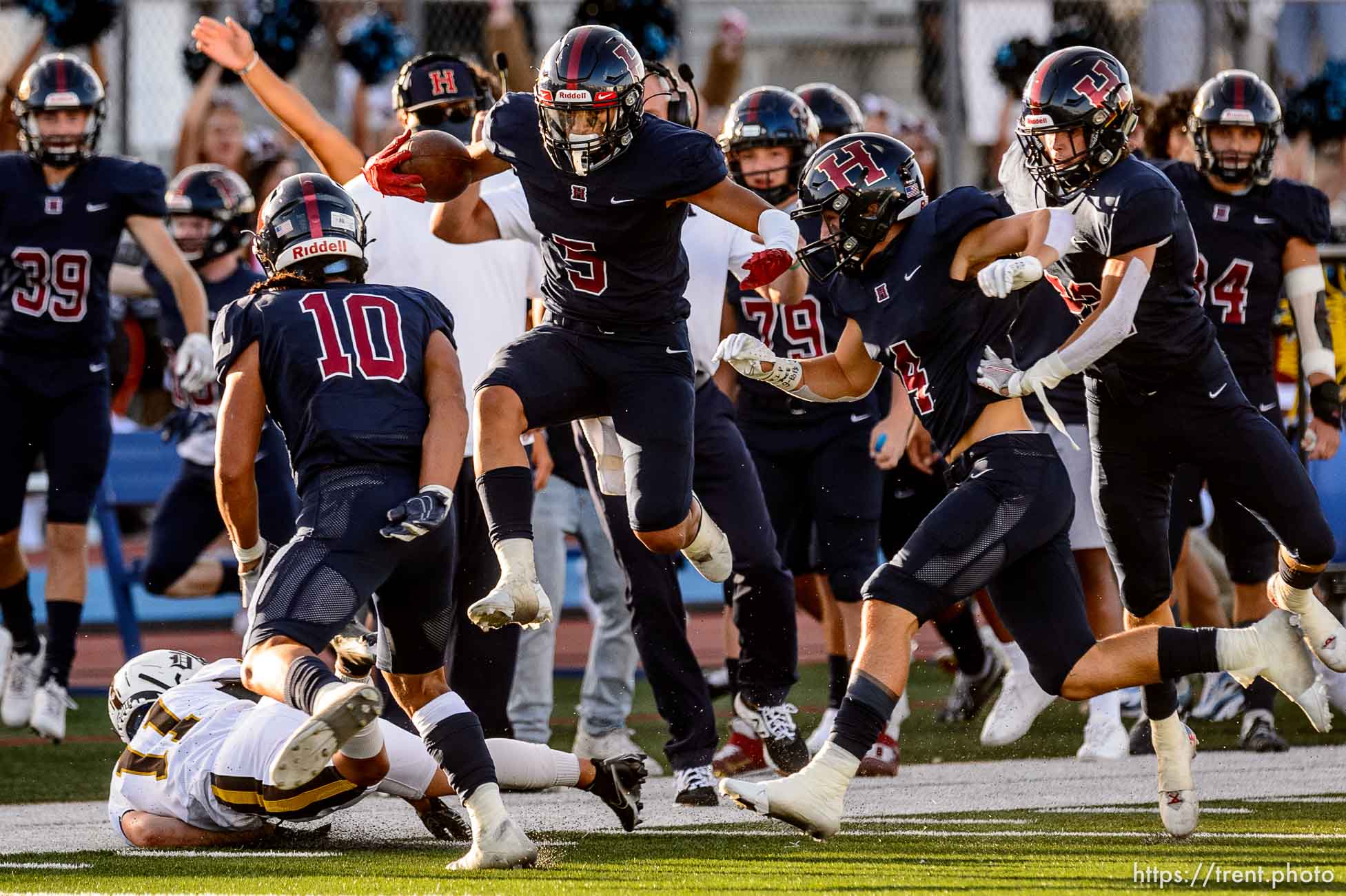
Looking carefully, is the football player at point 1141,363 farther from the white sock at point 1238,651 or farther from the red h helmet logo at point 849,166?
the red h helmet logo at point 849,166

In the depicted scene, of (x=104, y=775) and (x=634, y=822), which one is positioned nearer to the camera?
(x=634, y=822)

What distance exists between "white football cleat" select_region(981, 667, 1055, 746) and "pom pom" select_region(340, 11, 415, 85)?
5.44m

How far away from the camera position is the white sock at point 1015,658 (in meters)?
7.31

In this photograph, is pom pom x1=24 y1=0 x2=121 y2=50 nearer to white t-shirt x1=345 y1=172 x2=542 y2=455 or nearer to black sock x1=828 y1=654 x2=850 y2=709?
white t-shirt x1=345 y1=172 x2=542 y2=455

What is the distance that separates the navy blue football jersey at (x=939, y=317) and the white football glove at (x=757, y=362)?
274 millimetres

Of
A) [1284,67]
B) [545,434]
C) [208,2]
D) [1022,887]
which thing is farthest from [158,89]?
[1022,887]

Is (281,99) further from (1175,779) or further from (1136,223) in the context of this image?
(1175,779)

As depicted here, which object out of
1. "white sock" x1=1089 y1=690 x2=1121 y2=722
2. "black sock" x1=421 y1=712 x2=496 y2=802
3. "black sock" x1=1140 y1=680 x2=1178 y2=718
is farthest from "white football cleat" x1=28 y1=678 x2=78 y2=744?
"black sock" x1=1140 y1=680 x2=1178 y2=718

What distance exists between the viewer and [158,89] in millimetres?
11117

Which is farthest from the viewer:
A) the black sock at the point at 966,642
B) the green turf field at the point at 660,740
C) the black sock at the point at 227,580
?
the black sock at the point at 227,580

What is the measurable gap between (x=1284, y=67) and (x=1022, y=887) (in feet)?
29.2

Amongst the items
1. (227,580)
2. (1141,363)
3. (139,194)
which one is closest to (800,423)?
(1141,363)

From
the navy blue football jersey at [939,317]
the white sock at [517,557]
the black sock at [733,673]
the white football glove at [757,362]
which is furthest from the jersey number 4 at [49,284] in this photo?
the navy blue football jersey at [939,317]

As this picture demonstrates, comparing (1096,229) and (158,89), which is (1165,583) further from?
(158,89)
